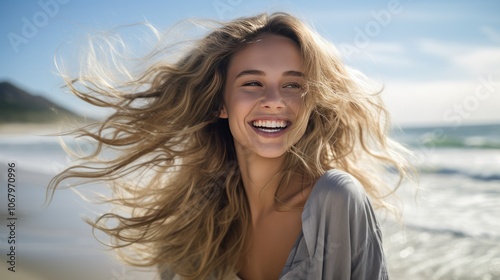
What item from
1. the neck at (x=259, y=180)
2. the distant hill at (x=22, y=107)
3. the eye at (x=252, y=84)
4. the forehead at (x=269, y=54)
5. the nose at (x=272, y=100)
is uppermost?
the distant hill at (x=22, y=107)

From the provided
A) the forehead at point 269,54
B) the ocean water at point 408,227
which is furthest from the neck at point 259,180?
the ocean water at point 408,227

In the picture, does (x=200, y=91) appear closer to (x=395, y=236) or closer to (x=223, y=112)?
(x=223, y=112)

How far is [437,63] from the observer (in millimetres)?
23500

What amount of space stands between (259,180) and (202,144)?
1.61ft

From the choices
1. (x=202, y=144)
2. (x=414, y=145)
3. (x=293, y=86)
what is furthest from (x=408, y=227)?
(x=414, y=145)

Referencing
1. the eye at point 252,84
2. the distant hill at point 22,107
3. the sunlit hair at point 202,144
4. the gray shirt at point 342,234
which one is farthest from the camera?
the distant hill at point 22,107

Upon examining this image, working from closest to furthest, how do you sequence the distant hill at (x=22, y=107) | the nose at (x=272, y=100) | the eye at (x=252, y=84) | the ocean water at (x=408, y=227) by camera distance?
the nose at (x=272, y=100)
the eye at (x=252, y=84)
the ocean water at (x=408, y=227)
the distant hill at (x=22, y=107)

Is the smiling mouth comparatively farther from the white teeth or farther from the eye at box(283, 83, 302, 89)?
the eye at box(283, 83, 302, 89)

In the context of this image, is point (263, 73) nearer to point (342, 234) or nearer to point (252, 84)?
point (252, 84)

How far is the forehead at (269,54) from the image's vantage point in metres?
2.99

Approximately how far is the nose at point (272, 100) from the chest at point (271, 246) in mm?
639

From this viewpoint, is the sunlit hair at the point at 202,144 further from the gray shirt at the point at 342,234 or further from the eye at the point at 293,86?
the gray shirt at the point at 342,234

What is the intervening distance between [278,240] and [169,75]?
124 centimetres

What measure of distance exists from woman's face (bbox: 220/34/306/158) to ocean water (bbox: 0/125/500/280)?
1296 mm
